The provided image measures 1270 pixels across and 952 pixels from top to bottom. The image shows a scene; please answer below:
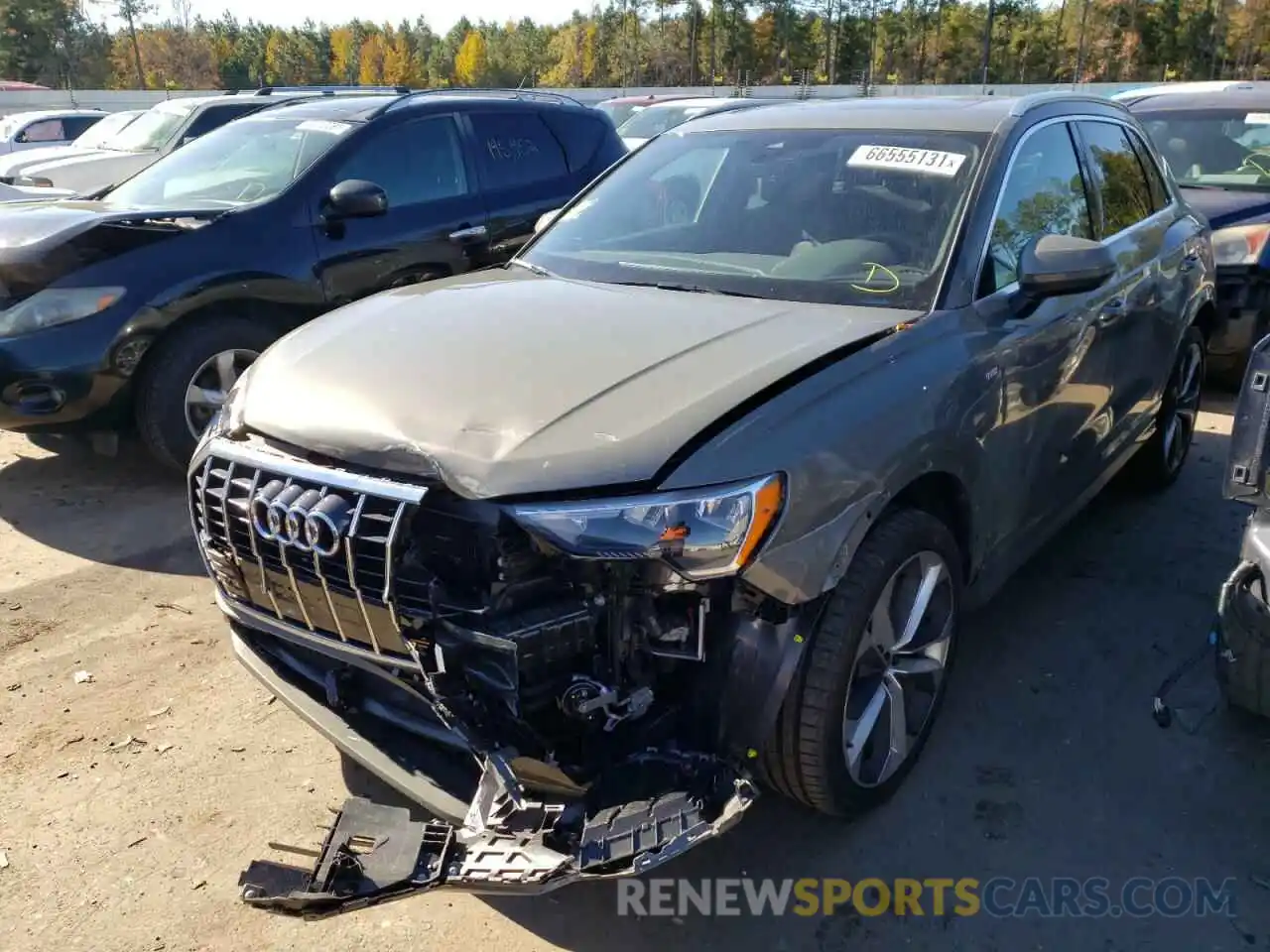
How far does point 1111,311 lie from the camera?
3.77m

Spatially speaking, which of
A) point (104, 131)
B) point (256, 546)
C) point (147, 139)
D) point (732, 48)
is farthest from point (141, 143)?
point (732, 48)

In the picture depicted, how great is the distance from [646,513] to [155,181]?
519cm

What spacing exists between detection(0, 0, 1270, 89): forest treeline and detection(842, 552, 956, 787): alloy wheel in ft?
184

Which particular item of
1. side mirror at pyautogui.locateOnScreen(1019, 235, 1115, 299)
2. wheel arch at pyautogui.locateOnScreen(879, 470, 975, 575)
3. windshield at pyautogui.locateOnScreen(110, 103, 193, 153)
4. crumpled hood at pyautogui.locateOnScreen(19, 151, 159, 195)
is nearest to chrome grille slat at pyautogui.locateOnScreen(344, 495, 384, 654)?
wheel arch at pyautogui.locateOnScreen(879, 470, 975, 575)

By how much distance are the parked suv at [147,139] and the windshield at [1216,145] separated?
7494 millimetres

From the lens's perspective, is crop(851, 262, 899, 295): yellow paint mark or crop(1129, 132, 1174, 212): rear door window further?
crop(1129, 132, 1174, 212): rear door window

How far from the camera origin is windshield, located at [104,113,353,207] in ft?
18.8

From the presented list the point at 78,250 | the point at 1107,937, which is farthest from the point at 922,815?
the point at 78,250

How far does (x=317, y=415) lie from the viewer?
249cm

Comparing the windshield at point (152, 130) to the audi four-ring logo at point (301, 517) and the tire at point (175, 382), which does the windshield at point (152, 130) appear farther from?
the audi four-ring logo at point (301, 517)

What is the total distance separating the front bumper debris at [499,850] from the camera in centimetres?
206

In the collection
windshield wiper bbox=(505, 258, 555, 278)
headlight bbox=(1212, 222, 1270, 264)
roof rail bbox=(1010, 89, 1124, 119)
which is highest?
roof rail bbox=(1010, 89, 1124, 119)

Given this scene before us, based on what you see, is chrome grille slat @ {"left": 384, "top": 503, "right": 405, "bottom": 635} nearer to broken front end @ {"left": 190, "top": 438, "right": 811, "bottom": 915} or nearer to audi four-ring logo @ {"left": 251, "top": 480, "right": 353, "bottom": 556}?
broken front end @ {"left": 190, "top": 438, "right": 811, "bottom": 915}

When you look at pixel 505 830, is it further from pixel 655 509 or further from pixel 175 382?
pixel 175 382
